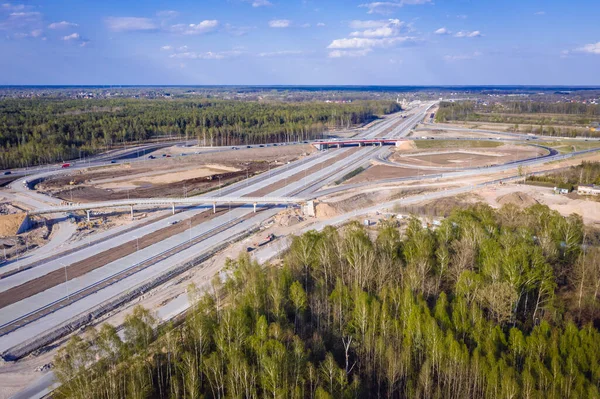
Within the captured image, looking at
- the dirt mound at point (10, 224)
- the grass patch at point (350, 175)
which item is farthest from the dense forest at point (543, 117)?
the dirt mound at point (10, 224)

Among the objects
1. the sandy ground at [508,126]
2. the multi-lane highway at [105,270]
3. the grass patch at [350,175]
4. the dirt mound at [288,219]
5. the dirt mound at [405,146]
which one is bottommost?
the multi-lane highway at [105,270]

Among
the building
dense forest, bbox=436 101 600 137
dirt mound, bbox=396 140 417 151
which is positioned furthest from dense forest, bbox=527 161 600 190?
dense forest, bbox=436 101 600 137

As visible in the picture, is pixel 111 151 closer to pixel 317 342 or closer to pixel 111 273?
pixel 111 273

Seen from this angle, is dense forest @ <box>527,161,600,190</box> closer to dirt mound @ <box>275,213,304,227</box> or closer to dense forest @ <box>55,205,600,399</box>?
dense forest @ <box>55,205,600,399</box>

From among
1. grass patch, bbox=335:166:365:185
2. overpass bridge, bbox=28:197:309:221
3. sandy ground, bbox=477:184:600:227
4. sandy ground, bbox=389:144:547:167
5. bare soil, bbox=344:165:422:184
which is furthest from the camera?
sandy ground, bbox=389:144:547:167

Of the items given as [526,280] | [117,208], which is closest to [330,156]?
[117,208]

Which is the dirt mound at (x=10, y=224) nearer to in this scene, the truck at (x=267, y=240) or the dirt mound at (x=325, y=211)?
the truck at (x=267, y=240)

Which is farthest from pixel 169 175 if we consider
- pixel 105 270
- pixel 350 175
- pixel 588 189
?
pixel 588 189

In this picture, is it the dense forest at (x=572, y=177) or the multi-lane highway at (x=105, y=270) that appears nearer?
the multi-lane highway at (x=105, y=270)
